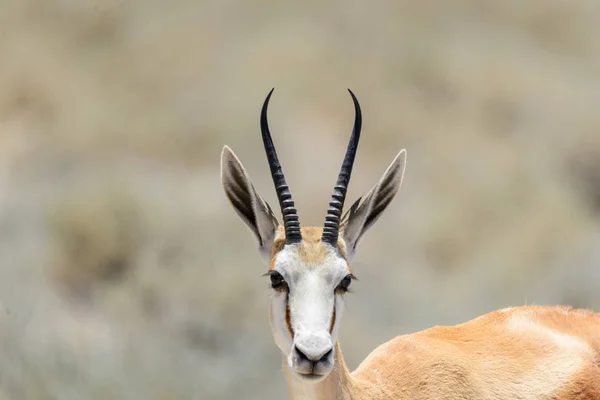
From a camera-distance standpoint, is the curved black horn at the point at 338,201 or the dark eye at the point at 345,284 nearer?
the dark eye at the point at 345,284

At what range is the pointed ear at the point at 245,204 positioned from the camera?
7.28 meters

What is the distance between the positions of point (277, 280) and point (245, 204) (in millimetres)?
824

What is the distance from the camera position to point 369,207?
732 cm

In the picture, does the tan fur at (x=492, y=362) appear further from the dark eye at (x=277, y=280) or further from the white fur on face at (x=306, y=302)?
the dark eye at (x=277, y=280)

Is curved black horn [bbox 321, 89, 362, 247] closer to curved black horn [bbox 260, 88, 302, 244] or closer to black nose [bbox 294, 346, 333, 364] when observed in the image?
curved black horn [bbox 260, 88, 302, 244]

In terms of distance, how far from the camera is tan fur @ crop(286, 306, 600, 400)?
292 inches

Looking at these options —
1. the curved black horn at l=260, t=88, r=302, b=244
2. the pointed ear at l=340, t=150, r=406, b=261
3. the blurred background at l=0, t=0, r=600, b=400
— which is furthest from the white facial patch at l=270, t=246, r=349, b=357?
the blurred background at l=0, t=0, r=600, b=400

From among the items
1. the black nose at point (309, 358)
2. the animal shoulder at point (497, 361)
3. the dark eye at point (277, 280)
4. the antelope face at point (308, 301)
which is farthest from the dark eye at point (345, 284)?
the animal shoulder at point (497, 361)

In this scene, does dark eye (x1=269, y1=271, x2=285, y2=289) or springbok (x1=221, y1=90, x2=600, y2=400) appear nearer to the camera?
springbok (x1=221, y1=90, x2=600, y2=400)

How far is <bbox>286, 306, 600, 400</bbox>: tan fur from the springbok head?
0.57 meters

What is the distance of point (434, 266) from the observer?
706 inches

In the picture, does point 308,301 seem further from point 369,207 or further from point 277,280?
point 369,207

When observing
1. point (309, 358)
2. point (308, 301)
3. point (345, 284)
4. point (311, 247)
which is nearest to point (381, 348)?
point (345, 284)

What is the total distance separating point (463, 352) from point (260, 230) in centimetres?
186
